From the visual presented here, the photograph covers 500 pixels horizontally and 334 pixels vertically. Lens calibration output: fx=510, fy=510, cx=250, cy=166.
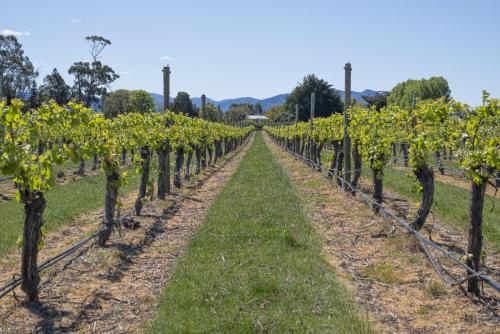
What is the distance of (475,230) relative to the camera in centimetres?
669

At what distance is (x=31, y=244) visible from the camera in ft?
21.0

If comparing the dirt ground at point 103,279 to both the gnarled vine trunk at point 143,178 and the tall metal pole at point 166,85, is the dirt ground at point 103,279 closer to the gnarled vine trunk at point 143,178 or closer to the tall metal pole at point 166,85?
the gnarled vine trunk at point 143,178

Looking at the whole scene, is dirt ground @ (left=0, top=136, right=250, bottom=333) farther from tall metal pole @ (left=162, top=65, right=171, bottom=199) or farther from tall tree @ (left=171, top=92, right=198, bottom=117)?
tall tree @ (left=171, top=92, right=198, bottom=117)

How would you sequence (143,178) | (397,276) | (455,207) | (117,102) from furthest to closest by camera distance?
(117,102), (455,207), (143,178), (397,276)

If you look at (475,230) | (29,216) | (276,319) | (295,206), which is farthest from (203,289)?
(295,206)

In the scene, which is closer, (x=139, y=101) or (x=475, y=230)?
(x=475, y=230)

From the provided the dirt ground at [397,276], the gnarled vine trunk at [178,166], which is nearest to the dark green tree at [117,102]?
the gnarled vine trunk at [178,166]

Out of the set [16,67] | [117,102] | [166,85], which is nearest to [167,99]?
[166,85]

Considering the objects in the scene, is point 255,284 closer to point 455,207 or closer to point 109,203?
point 109,203

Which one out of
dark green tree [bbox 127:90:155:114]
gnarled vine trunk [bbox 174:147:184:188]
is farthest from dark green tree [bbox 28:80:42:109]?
gnarled vine trunk [bbox 174:147:184:188]

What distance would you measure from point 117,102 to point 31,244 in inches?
3087

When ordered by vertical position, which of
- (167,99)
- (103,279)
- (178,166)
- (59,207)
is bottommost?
(103,279)

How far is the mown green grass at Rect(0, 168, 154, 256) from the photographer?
1008cm

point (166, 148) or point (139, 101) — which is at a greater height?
point (139, 101)
